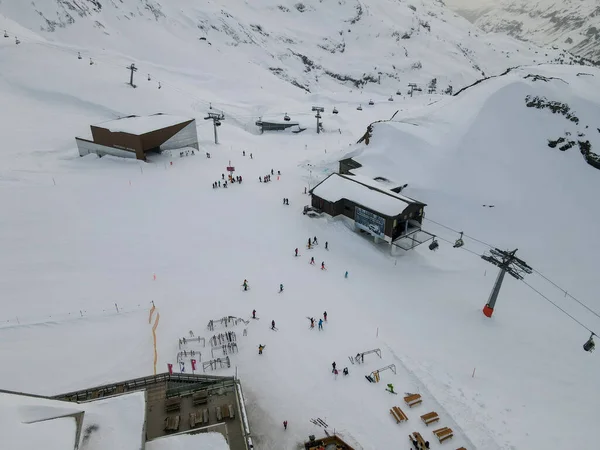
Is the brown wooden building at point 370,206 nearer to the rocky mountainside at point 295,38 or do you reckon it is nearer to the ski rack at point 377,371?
the ski rack at point 377,371

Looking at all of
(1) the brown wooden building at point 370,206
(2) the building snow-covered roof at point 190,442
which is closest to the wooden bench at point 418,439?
(2) the building snow-covered roof at point 190,442

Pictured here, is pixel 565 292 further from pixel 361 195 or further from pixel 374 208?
pixel 361 195

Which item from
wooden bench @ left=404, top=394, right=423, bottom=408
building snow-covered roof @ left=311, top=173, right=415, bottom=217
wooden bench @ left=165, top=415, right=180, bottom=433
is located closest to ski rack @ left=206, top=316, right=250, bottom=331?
wooden bench @ left=165, top=415, right=180, bottom=433

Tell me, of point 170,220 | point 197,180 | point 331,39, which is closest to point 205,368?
point 170,220

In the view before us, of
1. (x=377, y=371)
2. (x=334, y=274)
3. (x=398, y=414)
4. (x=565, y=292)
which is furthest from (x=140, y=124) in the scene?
(x=565, y=292)

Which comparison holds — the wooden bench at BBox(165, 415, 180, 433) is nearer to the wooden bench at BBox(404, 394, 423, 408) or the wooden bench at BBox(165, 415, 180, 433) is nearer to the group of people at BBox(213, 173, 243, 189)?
the wooden bench at BBox(404, 394, 423, 408)

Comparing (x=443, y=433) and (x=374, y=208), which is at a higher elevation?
(x=374, y=208)
